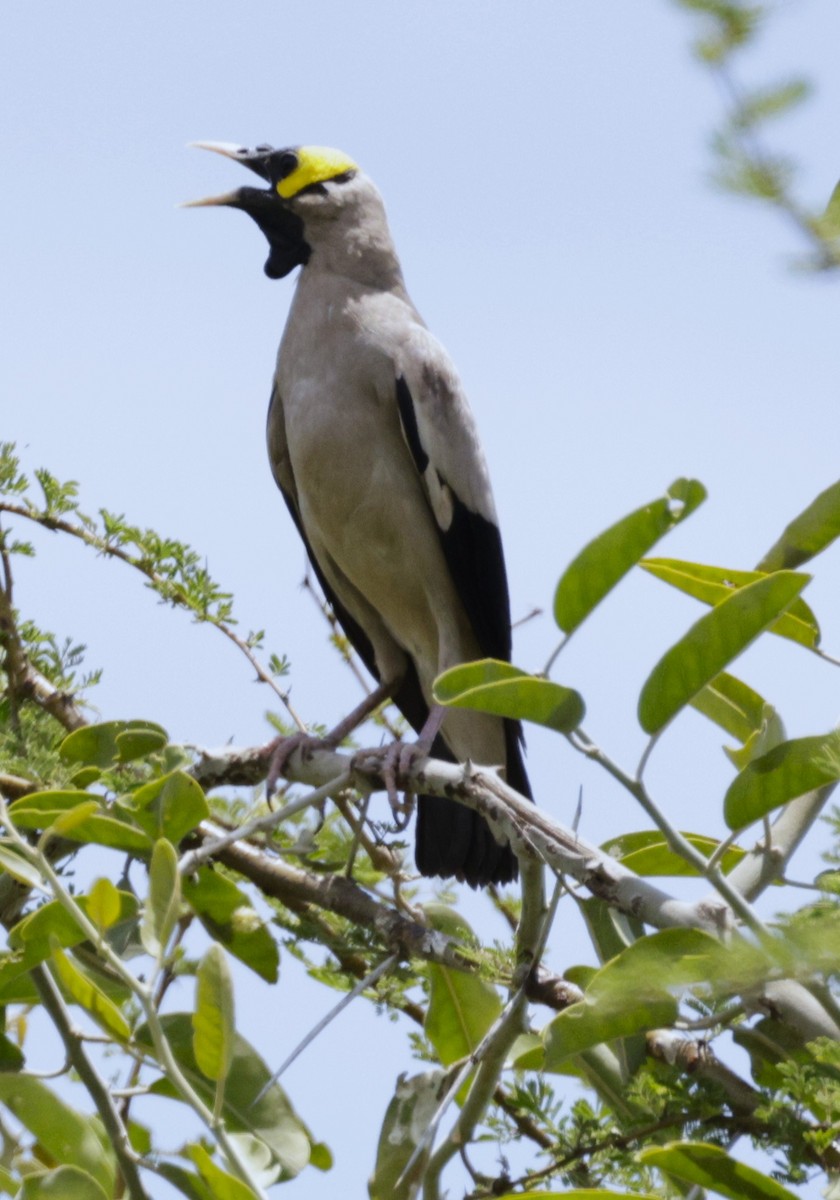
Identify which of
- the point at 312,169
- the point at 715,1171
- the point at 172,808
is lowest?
the point at 715,1171

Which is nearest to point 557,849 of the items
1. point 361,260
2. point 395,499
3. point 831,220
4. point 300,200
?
point 831,220

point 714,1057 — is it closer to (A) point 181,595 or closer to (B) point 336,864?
(B) point 336,864

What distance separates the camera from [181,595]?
331 cm

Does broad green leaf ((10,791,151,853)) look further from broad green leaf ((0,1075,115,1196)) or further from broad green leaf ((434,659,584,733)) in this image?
broad green leaf ((434,659,584,733))

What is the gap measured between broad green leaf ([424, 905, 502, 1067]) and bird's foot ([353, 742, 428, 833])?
0.43 meters

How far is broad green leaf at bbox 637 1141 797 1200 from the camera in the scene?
1.74 metres

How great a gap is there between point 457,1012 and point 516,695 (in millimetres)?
873

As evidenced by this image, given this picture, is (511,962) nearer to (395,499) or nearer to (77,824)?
(77,824)

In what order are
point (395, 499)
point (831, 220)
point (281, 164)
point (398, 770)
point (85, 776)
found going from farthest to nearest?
point (281, 164) → point (395, 499) → point (398, 770) → point (85, 776) → point (831, 220)

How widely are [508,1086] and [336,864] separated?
1.82 ft

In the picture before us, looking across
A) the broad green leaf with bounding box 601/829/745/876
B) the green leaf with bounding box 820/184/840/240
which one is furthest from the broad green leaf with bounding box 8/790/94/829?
the green leaf with bounding box 820/184/840/240

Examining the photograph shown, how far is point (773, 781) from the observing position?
1.99 meters

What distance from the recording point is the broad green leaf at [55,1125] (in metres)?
2.08

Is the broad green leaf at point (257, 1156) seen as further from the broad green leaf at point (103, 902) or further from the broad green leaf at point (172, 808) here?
the broad green leaf at point (172, 808)
